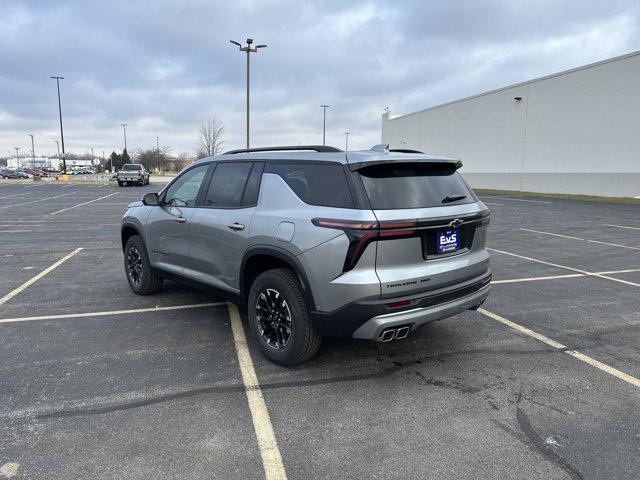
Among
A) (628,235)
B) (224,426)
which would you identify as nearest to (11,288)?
(224,426)

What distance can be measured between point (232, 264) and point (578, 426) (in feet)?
9.46

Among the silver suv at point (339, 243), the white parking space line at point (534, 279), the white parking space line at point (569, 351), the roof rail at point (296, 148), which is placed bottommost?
the white parking space line at point (569, 351)

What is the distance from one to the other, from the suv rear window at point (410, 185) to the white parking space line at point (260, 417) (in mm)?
1597

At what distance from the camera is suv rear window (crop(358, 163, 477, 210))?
325 centimetres

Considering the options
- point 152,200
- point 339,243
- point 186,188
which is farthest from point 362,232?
point 152,200

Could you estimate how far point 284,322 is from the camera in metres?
3.63

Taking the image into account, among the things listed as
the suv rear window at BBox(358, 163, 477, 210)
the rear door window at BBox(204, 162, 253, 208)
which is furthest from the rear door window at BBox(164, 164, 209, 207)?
the suv rear window at BBox(358, 163, 477, 210)

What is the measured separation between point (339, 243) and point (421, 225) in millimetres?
633

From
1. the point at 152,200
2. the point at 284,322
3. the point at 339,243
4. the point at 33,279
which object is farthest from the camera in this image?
the point at 33,279

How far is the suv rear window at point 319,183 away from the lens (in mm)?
3271

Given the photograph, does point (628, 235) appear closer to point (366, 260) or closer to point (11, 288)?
point (366, 260)

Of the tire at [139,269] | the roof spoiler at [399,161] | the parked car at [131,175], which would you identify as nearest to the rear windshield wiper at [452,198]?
the roof spoiler at [399,161]

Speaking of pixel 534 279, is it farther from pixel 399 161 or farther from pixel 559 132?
pixel 559 132

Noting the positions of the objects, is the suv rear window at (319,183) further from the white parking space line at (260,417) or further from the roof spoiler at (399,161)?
the white parking space line at (260,417)
